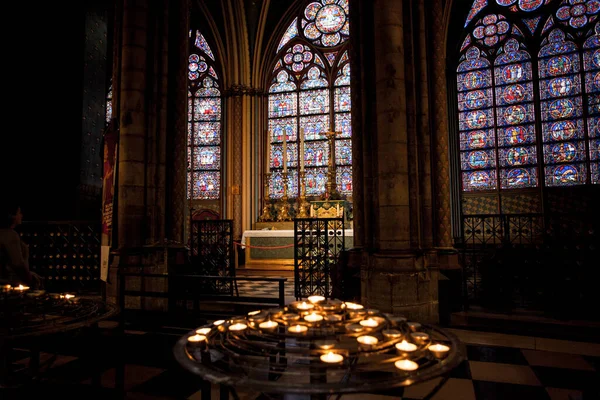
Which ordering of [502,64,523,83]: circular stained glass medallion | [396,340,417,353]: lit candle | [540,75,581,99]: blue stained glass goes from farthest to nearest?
[502,64,523,83]: circular stained glass medallion → [540,75,581,99]: blue stained glass → [396,340,417,353]: lit candle

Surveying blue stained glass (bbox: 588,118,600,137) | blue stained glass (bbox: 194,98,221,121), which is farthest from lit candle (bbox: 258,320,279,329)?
blue stained glass (bbox: 194,98,221,121)

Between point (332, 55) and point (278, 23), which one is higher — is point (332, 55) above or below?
below

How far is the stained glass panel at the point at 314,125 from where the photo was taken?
596 inches

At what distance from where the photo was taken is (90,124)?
643cm

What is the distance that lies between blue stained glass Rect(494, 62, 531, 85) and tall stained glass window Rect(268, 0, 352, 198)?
5.18 meters

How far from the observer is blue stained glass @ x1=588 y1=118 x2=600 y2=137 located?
11.8 metres

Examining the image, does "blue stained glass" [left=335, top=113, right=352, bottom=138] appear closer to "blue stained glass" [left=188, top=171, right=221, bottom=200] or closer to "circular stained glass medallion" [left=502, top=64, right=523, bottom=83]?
"blue stained glass" [left=188, top=171, right=221, bottom=200]

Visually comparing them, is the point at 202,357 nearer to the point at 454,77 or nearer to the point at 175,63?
the point at 175,63

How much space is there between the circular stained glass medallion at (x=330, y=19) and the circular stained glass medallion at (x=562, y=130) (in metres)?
8.45

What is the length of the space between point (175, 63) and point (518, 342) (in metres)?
6.28

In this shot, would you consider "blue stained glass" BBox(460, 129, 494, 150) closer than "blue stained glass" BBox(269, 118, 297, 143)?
Yes

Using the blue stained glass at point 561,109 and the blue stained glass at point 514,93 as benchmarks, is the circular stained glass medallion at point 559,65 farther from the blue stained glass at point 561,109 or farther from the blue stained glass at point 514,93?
the blue stained glass at point 561,109

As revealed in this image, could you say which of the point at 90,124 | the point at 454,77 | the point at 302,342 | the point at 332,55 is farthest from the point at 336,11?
the point at 302,342

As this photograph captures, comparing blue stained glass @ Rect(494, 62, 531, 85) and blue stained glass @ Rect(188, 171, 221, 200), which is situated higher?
blue stained glass @ Rect(494, 62, 531, 85)
